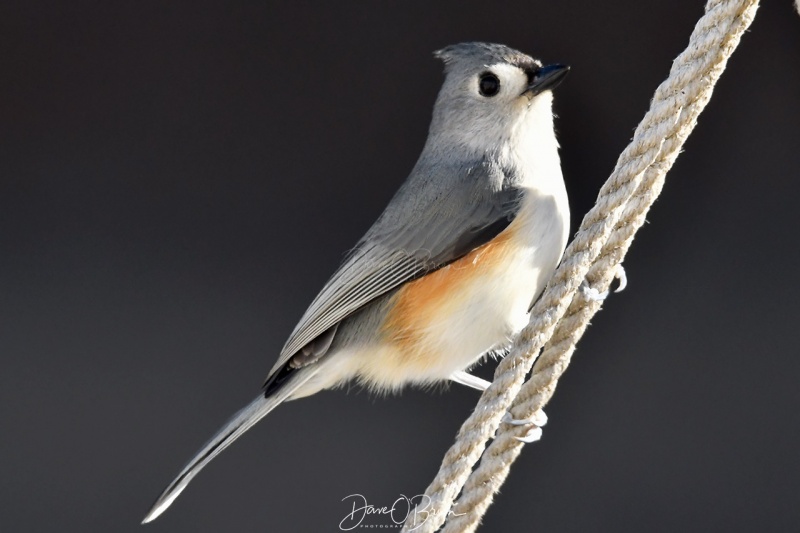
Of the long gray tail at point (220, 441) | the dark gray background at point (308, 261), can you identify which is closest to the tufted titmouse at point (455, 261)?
the long gray tail at point (220, 441)

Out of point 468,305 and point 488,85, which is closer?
point 468,305

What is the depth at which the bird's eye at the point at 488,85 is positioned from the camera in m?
2.55

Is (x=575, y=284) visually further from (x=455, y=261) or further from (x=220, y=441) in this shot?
(x=220, y=441)

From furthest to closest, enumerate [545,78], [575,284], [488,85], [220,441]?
[488,85] < [545,78] < [220,441] < [575,284]

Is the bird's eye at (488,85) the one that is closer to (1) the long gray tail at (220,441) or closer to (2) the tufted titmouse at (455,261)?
(2) the tufted titmouse at (455,261)

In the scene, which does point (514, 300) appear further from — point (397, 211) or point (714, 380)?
point (714, 380)

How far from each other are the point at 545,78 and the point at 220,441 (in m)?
1.18

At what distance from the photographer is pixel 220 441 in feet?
7.64

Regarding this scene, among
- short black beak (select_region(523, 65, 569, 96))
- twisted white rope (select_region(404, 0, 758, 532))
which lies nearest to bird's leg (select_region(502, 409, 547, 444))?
twisted white rope (select_region(404, 0, 758, 532))

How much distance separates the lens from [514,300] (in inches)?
91.0

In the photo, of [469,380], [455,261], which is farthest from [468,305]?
[469,380]

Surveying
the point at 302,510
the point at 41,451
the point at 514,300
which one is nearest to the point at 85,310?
the point at 41,451
